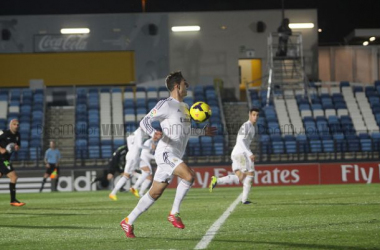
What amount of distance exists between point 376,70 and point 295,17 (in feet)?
21.4

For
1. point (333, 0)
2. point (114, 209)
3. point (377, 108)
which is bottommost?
point (114, 209)

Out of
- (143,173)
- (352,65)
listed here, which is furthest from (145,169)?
(352,65)

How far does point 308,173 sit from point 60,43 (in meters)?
16.9

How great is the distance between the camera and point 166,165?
10141 millimetres

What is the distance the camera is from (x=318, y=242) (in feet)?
28.8

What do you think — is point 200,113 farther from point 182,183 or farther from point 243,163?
point 243,163

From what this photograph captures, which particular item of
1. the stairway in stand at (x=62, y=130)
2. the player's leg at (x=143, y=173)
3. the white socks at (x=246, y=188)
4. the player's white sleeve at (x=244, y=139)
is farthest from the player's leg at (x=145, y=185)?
the stairway in stand at (x=62, y=130)

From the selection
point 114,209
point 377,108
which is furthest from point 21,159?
point 377,108

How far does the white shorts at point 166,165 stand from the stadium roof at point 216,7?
31.2 m

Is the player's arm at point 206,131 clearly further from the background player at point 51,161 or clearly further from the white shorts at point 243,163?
the background player at point 51,161

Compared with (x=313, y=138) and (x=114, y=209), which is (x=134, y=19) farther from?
(x=114, y=209)

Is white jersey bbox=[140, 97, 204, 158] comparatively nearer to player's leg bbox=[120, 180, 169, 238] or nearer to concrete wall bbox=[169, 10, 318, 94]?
player's leg bbox=[120, 180, 169, 238]

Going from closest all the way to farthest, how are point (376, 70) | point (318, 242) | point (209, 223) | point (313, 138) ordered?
1. point (318, 242)
2. point (209, 223)
3. point (313, 138)
4. point (376, 70)

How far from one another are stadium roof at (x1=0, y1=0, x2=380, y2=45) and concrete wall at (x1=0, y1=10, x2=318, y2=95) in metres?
1.59
